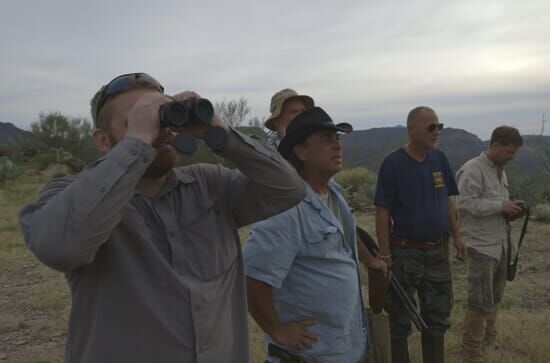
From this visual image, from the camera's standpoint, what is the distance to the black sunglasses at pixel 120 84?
1418 mm

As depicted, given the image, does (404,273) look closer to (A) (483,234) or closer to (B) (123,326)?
(A) (483,234)

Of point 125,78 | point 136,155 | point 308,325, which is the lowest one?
point 308,325

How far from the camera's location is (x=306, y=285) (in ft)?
7.25

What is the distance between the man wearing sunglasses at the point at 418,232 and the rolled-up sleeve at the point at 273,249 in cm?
164

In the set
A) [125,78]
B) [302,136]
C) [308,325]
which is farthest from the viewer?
[302,136]

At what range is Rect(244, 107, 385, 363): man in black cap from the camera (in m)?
2.15

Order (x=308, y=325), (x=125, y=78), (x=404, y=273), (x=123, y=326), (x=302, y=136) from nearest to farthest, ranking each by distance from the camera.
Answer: (x=123, y=326), (x=125, y=78), (x=308, y=325), (x=302, y=136), (x=404, y=273)

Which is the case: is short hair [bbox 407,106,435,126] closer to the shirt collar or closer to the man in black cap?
the shirt collar

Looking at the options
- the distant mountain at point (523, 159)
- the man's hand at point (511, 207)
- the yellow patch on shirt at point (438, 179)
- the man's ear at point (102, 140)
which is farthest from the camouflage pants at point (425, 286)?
the man's ear at point (102, 140)

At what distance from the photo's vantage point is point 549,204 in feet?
40.5

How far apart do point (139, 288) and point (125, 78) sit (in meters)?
0.63

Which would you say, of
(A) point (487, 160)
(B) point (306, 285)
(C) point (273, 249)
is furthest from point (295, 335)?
(A) point (487, 160)

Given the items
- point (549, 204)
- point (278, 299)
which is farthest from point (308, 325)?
point (549, 204)

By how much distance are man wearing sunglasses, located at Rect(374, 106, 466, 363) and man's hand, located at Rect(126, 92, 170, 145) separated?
8.84 feet
